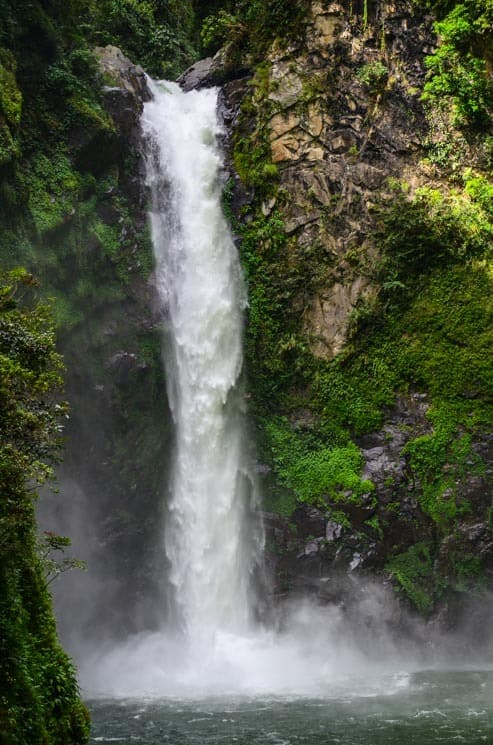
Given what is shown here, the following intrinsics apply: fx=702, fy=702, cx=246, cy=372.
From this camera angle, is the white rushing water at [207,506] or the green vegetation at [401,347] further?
the green vegetation at [401,347]

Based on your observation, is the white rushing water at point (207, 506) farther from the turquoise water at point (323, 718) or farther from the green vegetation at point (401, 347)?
the turquoise water at point (323, 718)

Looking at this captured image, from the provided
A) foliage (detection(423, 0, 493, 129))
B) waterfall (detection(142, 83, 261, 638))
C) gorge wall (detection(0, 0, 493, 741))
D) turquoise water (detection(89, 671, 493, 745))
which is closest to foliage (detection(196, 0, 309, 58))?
gorge wall (detection(0, 0, 493, 741))

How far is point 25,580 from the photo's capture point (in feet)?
28.5

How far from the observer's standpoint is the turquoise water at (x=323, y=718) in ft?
35.0

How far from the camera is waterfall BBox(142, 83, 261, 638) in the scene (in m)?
16.9

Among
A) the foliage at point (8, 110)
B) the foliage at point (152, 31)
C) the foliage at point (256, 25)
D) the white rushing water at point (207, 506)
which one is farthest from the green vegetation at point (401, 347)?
the foliage at point (152, 31)

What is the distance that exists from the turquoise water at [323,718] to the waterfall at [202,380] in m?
3.77

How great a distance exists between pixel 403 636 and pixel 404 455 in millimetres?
4208

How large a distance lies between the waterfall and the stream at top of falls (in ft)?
0.10

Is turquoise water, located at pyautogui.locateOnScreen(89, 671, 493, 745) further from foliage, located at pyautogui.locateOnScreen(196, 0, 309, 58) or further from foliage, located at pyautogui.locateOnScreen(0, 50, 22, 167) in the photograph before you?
foliage, located at pyautogui.locateOnScreen(196, 0, 309, 58)

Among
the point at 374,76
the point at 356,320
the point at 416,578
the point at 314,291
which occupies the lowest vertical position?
the point at 416,578

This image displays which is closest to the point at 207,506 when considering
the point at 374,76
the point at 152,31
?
the point at 374,76

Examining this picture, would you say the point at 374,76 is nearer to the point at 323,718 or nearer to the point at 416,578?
the point at 416,578

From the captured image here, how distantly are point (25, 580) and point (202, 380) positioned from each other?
944 cm
